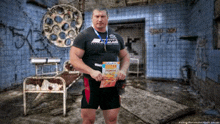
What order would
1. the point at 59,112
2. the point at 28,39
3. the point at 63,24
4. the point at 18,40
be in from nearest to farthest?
the point at 59,112
the point at 18,40
the point at 28,39
the point at 63,24

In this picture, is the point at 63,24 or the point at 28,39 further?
the point at 63,24

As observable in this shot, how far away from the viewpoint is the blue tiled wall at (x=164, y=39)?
5.63 m

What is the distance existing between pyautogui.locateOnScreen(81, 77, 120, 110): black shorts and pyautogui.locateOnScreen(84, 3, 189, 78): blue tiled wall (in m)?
5.01

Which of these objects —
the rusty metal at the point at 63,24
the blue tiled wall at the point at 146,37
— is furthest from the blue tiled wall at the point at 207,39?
the rusty metal at the point at 63,24

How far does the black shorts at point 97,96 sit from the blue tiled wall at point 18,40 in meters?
4.29

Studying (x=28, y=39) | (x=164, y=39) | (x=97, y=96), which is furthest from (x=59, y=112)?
(x=164, y=39)

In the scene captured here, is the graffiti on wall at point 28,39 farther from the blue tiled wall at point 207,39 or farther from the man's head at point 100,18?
the blue tiled wall at point 207,39

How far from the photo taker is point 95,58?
1.38 metres

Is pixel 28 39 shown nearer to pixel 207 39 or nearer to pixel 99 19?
pixel 99 19

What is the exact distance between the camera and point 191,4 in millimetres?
5066

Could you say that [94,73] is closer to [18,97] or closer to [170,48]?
[18,97]

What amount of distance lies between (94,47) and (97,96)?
A: 531 millimetres

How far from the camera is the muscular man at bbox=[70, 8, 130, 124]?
1.31 metres

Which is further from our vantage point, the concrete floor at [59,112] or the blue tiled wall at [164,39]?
the blue tiled wall at [164,39]
